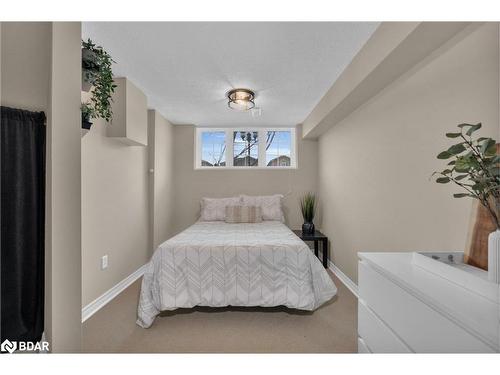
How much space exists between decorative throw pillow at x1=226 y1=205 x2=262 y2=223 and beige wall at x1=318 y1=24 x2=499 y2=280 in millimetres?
1267

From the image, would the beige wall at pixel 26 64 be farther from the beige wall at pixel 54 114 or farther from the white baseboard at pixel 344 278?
the white baseboard at pixel 344 278

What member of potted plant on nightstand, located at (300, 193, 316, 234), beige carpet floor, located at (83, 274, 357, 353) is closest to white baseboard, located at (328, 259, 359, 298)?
beige carpet floor, located at (83, 274, 357, 353)

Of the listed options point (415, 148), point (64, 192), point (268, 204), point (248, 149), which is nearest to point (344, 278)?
point (268, 204)

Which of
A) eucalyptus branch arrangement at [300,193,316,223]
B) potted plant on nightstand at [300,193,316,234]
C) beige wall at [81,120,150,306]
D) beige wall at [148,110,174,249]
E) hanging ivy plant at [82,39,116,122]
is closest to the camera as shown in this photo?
hanging ivy plant at [82,39,116,122]

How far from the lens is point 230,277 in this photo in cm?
208

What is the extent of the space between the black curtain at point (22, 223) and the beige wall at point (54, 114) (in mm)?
68

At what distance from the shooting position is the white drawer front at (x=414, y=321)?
0.72m

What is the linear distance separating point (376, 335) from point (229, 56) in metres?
2.16

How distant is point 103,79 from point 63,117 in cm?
46

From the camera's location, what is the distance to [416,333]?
87 centimetres

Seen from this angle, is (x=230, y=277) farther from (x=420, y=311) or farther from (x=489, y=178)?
(x=489, y=178)

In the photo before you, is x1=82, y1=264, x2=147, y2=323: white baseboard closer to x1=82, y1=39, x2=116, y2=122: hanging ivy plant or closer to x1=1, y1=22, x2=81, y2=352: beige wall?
x1=1, y1=22, x2=81, y2=352: beige wall

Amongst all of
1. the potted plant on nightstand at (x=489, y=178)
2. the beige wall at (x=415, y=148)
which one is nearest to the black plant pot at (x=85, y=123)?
the potted plant on nightstand at (x=489, y=178)

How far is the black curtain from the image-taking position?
1110 mm
